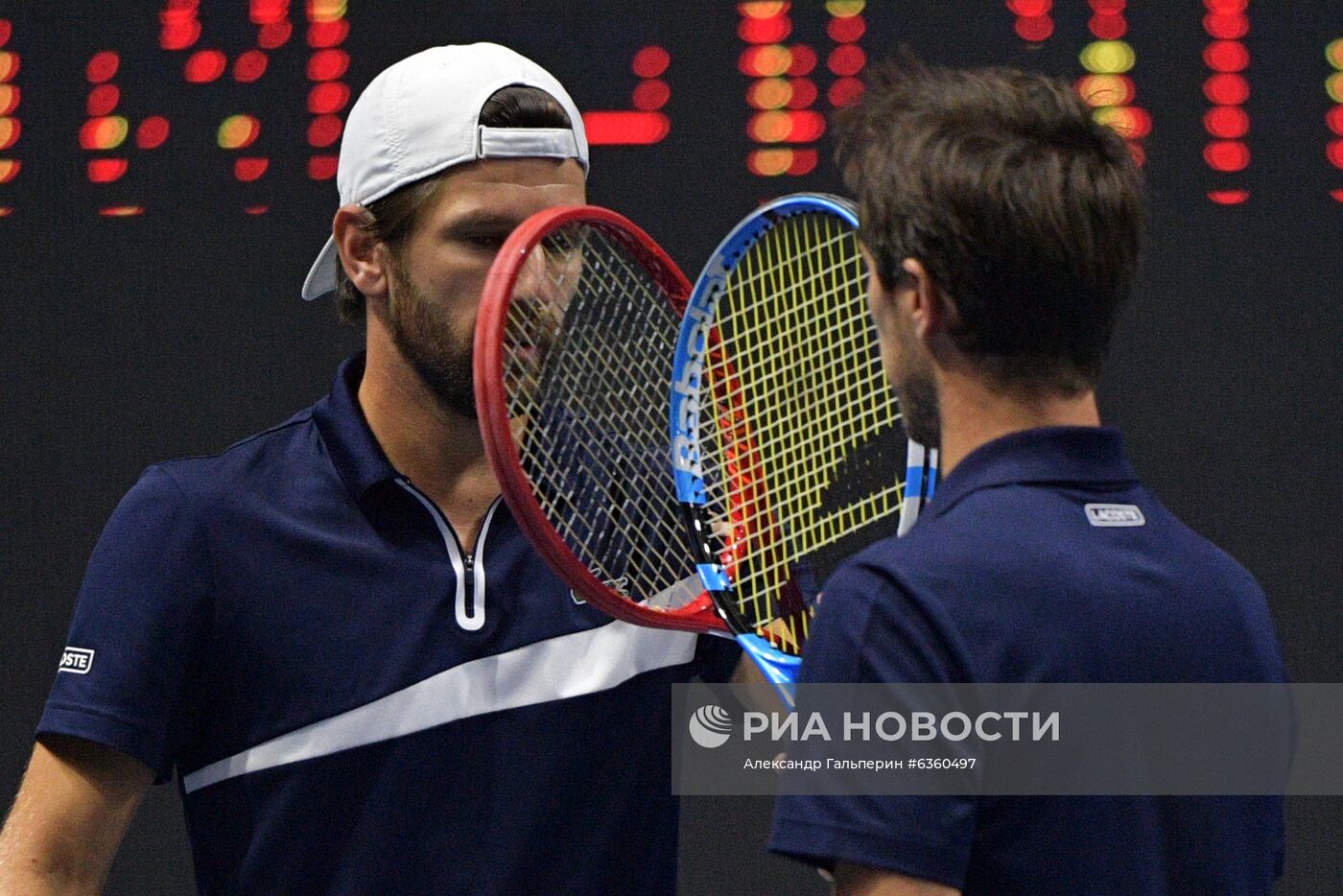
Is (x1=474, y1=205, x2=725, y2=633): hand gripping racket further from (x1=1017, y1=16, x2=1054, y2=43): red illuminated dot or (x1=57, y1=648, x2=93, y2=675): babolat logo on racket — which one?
(x1=1017, y1=16, x2=1054, y2=43): red illuminated dot

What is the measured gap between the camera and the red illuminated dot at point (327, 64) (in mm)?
2139

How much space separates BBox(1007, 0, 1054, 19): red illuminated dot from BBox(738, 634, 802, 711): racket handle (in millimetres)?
1124

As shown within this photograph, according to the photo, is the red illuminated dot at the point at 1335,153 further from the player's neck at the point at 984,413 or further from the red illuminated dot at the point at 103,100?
the red illuminated dot at the point at 103,100

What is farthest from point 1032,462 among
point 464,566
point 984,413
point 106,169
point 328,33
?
point 106,169

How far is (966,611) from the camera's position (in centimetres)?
85

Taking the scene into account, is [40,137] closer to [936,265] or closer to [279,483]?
[279,483]

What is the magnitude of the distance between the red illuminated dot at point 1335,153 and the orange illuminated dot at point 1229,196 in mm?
102

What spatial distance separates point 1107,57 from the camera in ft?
6.80

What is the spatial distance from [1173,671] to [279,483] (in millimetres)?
708

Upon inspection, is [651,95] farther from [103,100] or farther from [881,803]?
[881,803]

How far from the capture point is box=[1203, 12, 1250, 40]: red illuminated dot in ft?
6.79

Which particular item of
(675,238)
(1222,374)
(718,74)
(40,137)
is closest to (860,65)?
(718,74)

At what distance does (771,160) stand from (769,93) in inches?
3.1

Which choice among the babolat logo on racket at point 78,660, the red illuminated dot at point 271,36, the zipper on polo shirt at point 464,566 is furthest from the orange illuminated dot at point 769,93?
the babolat logo on racket at point 78,660
